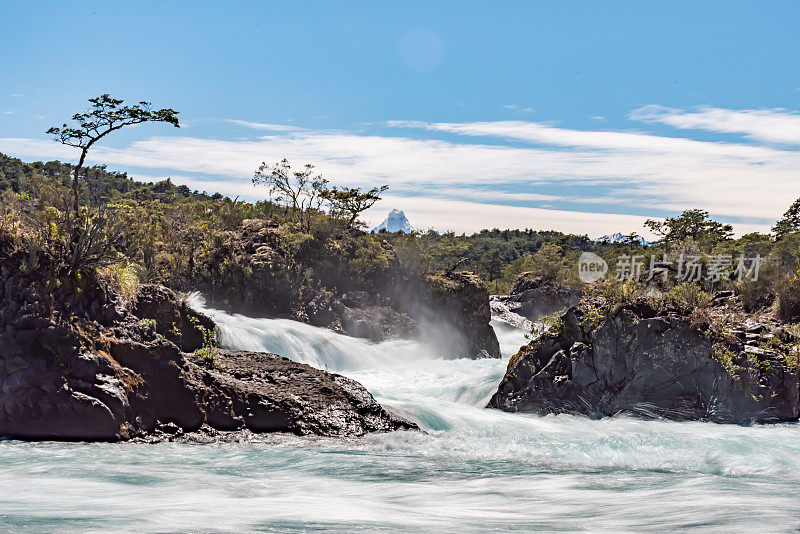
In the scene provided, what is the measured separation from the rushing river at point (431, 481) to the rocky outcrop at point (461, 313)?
19.9 meters

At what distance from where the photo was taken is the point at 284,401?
10633 mm

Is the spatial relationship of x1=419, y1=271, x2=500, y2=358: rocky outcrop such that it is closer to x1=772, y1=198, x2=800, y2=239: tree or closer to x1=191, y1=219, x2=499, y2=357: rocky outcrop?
x1=191, y1=219, x2=499, y2=357: rocky outcrop

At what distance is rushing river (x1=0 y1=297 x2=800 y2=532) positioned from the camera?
6.77 metres

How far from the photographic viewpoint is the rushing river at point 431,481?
677 centimetres

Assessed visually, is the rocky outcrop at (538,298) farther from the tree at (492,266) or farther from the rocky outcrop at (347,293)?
the tree at (492,266)

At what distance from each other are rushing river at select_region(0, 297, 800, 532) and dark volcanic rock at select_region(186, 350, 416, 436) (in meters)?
0.39

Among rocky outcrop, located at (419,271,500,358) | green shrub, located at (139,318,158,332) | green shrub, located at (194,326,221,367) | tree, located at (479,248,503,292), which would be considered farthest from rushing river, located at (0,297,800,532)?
tree, located at (479,248,503,292)

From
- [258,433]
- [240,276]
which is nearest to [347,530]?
[258,433]

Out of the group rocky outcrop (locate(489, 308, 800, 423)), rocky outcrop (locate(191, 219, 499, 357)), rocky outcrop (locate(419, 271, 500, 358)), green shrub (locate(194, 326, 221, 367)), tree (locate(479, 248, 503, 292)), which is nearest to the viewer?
green shrub (locate(194, 326, 221, 367))

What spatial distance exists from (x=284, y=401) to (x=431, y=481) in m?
3.14

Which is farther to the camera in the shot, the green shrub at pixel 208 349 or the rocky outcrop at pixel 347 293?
the rocky outcrop at pixel 347 293


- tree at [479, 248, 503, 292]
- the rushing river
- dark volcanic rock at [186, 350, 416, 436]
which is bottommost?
the rushing river

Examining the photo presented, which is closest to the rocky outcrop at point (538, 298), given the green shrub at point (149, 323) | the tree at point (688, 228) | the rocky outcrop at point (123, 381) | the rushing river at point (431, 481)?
the tree at point (688, 228)

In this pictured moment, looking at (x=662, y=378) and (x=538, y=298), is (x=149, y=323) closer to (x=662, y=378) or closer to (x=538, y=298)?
(x=662, y=378)
